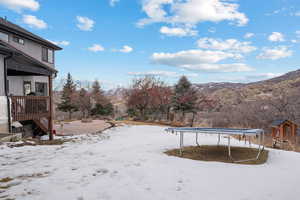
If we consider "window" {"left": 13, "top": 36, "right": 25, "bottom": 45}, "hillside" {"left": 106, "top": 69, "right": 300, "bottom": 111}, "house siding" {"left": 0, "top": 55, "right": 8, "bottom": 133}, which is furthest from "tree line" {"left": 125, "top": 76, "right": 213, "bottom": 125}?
"house siding" {"left": 0, "top": 55, "right": 8, "bottom": 133}

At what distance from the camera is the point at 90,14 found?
14.2m

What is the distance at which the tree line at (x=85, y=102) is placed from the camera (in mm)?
25312

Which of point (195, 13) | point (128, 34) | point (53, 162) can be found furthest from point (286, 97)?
point (53, 162)

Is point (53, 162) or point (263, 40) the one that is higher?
point (263, 40)

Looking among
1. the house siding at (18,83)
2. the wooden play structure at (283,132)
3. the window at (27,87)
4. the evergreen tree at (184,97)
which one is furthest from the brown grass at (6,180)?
the evergreen tree at (184,97)

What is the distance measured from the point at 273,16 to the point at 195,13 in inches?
236

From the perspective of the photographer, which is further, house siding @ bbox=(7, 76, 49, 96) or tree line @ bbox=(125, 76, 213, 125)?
tree line @ bbox=(125, 76, 213, 125)

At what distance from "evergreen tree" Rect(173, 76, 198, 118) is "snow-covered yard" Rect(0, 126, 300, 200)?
15298 mm

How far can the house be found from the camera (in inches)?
278

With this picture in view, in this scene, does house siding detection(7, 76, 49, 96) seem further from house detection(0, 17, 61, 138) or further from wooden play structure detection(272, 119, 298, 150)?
wooden play structure detection(272, 119, 298, 150)

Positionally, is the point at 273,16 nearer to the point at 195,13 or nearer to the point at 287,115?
the point at 195,13

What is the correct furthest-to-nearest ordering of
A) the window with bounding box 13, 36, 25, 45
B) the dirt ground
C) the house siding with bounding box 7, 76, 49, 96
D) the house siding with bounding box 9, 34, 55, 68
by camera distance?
1. the dirt ground
2. the house siding with bounding box 9, 34, 55, 68
3. the window with bounding box 13, 36, 25, 45
4. the house siding with bounding box 7, 76, 49, 96

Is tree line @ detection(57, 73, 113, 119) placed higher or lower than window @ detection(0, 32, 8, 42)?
lower

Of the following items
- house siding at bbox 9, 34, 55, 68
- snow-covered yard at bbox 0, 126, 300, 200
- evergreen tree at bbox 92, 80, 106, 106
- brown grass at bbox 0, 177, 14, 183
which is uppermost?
house siding at bbox 9, 34, 55, 68
